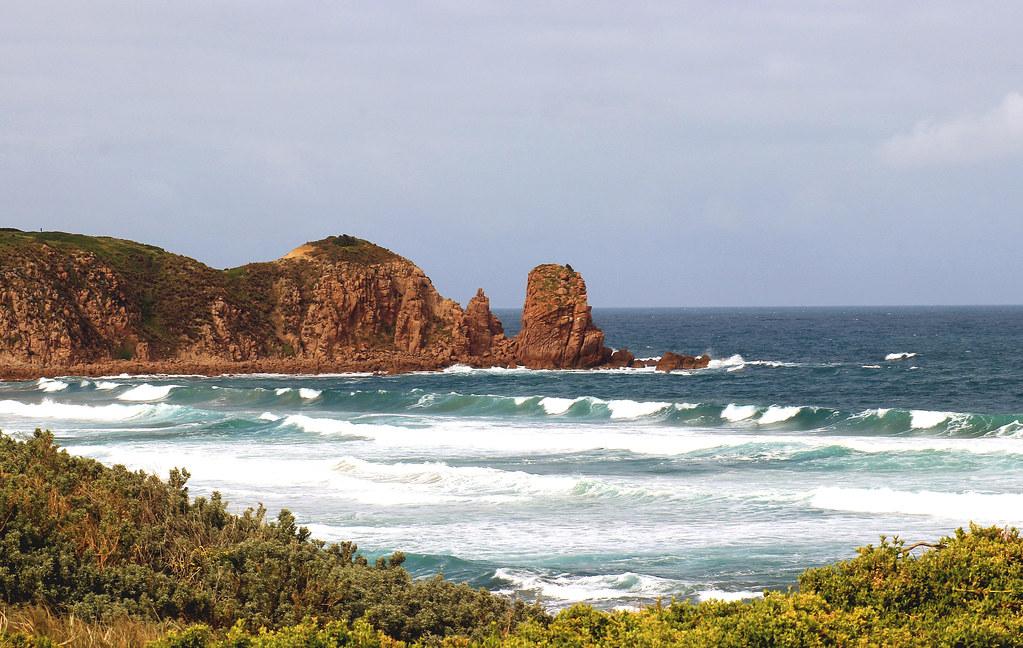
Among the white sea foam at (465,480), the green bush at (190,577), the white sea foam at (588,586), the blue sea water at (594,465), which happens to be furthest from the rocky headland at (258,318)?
the green bush at (190,577)

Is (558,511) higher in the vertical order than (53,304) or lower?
lower

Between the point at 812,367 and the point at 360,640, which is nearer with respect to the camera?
the point at 360,640

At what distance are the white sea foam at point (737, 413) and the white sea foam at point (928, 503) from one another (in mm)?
21658

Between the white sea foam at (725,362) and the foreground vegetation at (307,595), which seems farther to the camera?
the white sea foam at (725,362)

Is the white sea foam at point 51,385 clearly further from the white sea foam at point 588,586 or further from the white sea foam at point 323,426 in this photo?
the white sea foam at point 588,586

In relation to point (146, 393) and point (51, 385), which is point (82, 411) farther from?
point (51, 385)

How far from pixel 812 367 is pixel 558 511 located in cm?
5870

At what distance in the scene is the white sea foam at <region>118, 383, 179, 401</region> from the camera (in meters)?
55.7

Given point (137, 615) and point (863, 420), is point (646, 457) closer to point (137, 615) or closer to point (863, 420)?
point (863, 420)

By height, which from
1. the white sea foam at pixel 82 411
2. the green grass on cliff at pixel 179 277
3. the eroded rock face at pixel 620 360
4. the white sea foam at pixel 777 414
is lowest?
the white sea foam at pixel 777 414

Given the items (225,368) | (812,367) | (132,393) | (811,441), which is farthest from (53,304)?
(811,441)

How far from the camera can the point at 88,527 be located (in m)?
9.31

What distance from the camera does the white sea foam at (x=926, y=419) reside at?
3781 centimetres

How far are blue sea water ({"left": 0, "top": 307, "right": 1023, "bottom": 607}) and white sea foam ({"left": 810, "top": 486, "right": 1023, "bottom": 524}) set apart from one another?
0.07m
